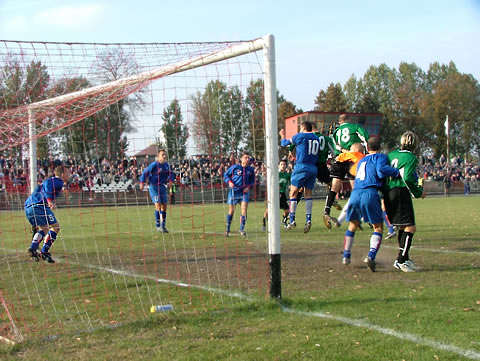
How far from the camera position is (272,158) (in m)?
5.92

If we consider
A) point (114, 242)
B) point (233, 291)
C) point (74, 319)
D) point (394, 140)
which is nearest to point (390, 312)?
point (233, 291)

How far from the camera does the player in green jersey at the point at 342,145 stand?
34.0ft

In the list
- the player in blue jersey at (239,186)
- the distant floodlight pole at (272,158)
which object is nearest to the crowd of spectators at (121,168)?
the distant floodlight pole at (272,158)

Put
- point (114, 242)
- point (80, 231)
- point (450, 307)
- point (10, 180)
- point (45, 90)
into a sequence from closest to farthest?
point (450, 307), point (45, 90), point (10, 180), point (114, 242), point (80, 231)

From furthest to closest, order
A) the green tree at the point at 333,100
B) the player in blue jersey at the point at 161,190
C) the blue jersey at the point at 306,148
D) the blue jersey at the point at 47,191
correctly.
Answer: the green tree at the point at 333,100
the player in blue jersey at the point at 161,190
the blue jersey at the point at 306,148
the blue jersey at the point at 47,191

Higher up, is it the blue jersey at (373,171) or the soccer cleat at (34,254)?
the blue jersey at (373,171)

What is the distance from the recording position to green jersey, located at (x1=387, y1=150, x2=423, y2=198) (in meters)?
7.82

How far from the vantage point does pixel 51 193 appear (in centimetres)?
919

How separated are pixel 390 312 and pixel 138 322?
269cm

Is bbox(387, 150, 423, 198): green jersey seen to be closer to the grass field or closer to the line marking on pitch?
the grass field

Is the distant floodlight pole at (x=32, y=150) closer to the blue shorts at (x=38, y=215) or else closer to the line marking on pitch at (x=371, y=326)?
the blue shorts at (x=38, y=215)

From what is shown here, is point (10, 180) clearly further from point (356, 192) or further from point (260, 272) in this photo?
point (356, 192)

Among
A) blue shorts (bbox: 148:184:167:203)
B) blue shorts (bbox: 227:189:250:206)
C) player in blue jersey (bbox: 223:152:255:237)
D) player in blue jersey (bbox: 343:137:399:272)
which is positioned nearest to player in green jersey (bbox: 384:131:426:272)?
player in blue jersey (bbox: 343:137:399:272)

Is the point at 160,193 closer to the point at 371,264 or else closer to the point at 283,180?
the point at 283,180
